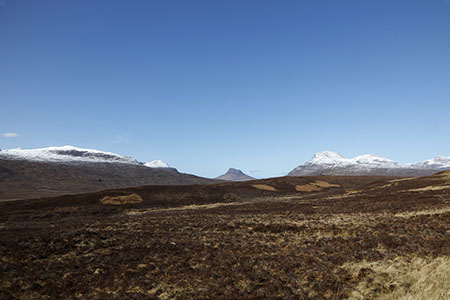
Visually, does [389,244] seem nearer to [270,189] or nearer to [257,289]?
[257,289]

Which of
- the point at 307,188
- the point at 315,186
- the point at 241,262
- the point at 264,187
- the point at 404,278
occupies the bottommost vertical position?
the point at 241,262

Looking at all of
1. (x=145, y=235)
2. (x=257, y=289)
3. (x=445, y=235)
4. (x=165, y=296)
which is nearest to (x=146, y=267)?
(x=165, y=296)

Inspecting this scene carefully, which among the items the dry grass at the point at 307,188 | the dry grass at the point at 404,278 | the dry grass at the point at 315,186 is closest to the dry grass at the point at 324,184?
the dry grass at the point at 315,186

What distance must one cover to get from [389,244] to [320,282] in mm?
6877

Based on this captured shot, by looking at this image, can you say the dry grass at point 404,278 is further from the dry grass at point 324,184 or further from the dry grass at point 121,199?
the dry grass at point 324,184

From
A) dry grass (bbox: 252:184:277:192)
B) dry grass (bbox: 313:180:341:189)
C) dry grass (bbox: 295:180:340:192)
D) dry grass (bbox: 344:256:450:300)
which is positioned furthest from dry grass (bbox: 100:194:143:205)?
dry grass (bbox: 313:180:341:189)

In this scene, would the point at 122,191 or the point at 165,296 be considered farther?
the point at 122,191

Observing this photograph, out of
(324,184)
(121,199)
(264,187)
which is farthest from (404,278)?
(324,184)

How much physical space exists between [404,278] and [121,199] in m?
44.9

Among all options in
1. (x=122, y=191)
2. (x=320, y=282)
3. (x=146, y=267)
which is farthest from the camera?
(x=122, y=191)

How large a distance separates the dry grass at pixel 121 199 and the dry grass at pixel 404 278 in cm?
4143

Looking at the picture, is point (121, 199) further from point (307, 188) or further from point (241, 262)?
point (307, 188)

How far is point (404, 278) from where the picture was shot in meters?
9.91

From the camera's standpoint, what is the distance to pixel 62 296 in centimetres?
980
